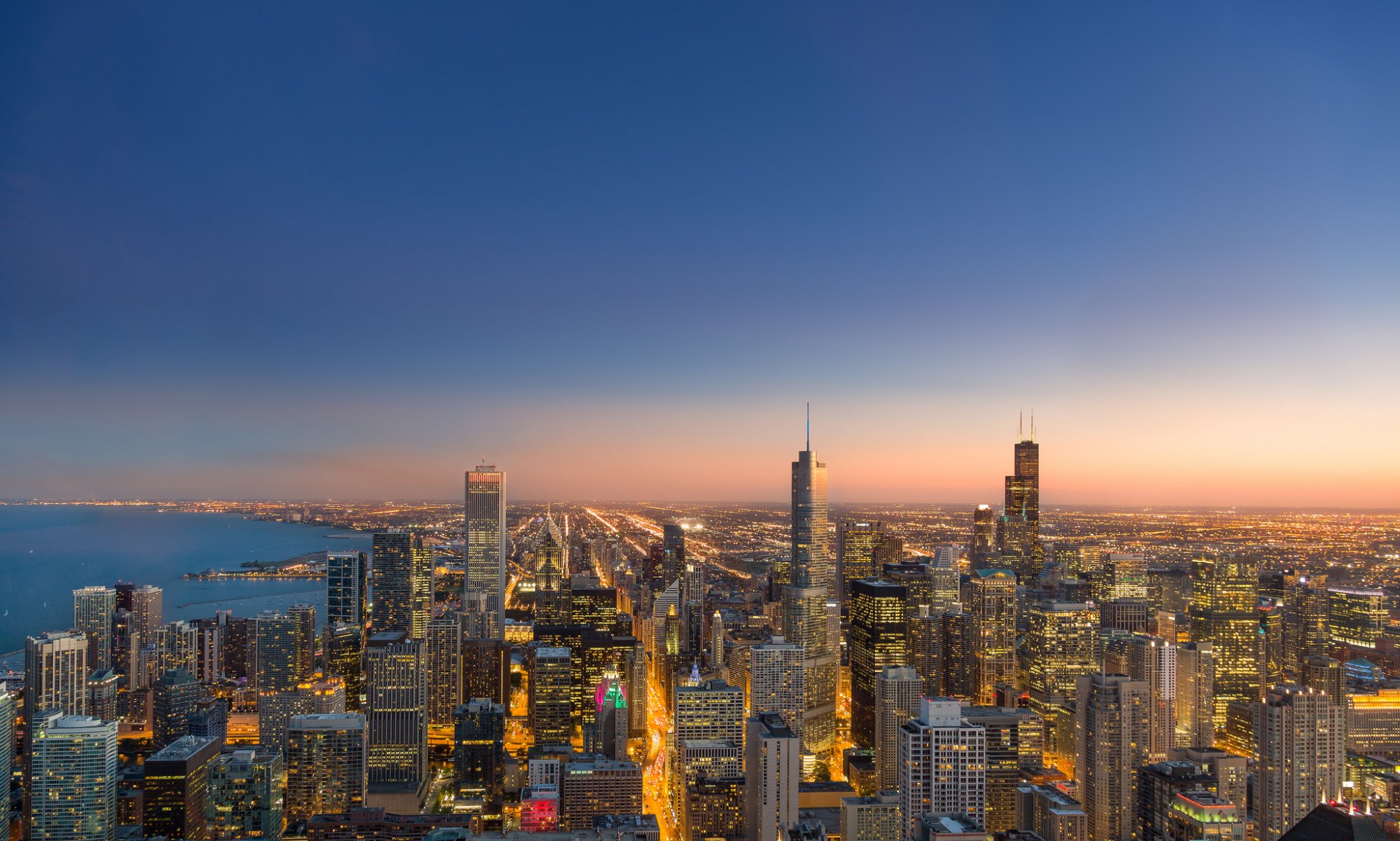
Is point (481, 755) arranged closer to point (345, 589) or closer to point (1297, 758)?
point (1297, 758)

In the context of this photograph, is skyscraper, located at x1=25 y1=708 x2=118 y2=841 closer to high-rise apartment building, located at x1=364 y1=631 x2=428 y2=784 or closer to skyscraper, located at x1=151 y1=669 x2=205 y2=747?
skyscraper, located at x1=151 y1=669 x2=205 y2=747

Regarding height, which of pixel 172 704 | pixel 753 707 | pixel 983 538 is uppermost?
pixel 983 538

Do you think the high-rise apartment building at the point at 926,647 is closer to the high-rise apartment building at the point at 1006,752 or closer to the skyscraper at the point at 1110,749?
the high-rise apartment building at the point at 1006,752

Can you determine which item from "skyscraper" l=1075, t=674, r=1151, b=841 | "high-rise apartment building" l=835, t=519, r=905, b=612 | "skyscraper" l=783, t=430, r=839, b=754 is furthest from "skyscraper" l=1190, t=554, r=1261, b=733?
"high-rise apartment building" l=835, t=519, r=905, b=612

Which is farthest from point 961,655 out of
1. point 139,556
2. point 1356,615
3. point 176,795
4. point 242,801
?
point 139,556

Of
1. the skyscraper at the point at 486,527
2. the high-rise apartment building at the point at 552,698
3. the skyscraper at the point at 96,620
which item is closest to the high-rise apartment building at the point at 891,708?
the high-rise apartment building at the point at 552,698

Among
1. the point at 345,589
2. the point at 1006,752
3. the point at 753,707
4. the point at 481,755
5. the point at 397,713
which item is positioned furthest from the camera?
the point at 345,589

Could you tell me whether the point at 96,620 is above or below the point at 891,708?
above
